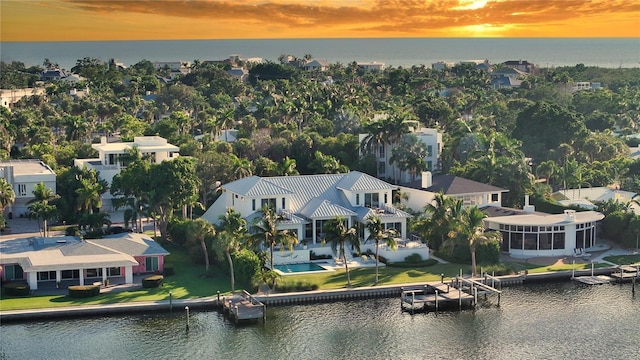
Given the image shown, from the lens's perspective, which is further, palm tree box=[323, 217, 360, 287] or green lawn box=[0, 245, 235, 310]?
palm tree box=[323, 217, 360, 287]

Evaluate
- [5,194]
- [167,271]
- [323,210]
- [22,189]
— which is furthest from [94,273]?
[22,189]

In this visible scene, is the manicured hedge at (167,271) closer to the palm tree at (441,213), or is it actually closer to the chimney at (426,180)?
the palm tree at (441,213)

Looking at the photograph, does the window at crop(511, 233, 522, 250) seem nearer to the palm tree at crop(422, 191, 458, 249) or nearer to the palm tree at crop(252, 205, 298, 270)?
the palm tree at crop(422, 191, 458, 249)

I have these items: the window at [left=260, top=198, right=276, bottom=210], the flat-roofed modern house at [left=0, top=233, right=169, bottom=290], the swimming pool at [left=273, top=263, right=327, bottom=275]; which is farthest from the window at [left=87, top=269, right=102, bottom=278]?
the window at [left=260, top=198, right=276, bottom=210]

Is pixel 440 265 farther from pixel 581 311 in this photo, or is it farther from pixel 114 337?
pixel 114 337

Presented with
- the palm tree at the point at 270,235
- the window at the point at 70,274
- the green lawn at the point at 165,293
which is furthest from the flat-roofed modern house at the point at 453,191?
the window at the point at 70,274
